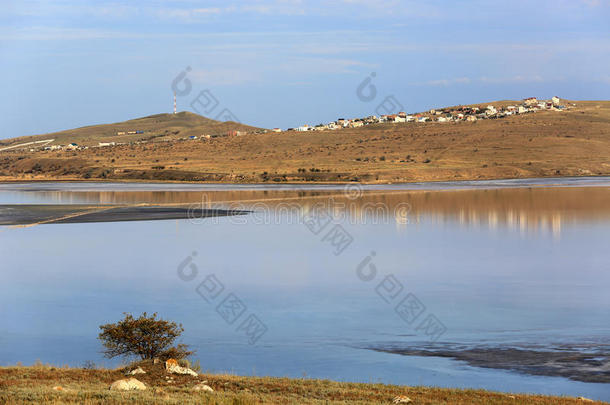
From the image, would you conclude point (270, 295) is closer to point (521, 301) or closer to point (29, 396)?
point (521, 301)

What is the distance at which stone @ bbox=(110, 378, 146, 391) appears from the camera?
1166cm

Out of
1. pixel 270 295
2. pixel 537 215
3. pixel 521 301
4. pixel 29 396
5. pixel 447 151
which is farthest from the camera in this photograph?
pixel 447 151

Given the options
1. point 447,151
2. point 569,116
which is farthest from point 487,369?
point 569,116

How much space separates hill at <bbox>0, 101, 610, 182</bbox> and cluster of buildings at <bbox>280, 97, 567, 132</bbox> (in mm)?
7117

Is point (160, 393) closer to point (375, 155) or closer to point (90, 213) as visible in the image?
point (90, 213)

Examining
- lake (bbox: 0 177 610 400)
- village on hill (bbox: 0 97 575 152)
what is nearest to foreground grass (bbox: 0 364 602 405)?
lake (bbox: 0 177 610 400)

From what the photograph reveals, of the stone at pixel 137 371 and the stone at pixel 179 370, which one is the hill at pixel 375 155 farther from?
the stone at pixel 137 371

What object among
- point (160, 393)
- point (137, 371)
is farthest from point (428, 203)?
point (160, 393)

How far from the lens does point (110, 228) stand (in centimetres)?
3750

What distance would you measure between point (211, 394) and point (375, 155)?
87.4 meters

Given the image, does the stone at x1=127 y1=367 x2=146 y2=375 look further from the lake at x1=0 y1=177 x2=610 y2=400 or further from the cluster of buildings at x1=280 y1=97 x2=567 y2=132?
the cluster of buildings at x1=280 y1=97 x2=567 y2=132

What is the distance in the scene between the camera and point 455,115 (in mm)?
142375

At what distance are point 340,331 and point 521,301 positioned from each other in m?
5.32

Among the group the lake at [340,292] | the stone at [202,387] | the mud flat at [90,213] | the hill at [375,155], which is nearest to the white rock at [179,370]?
the stone at [202,387]
